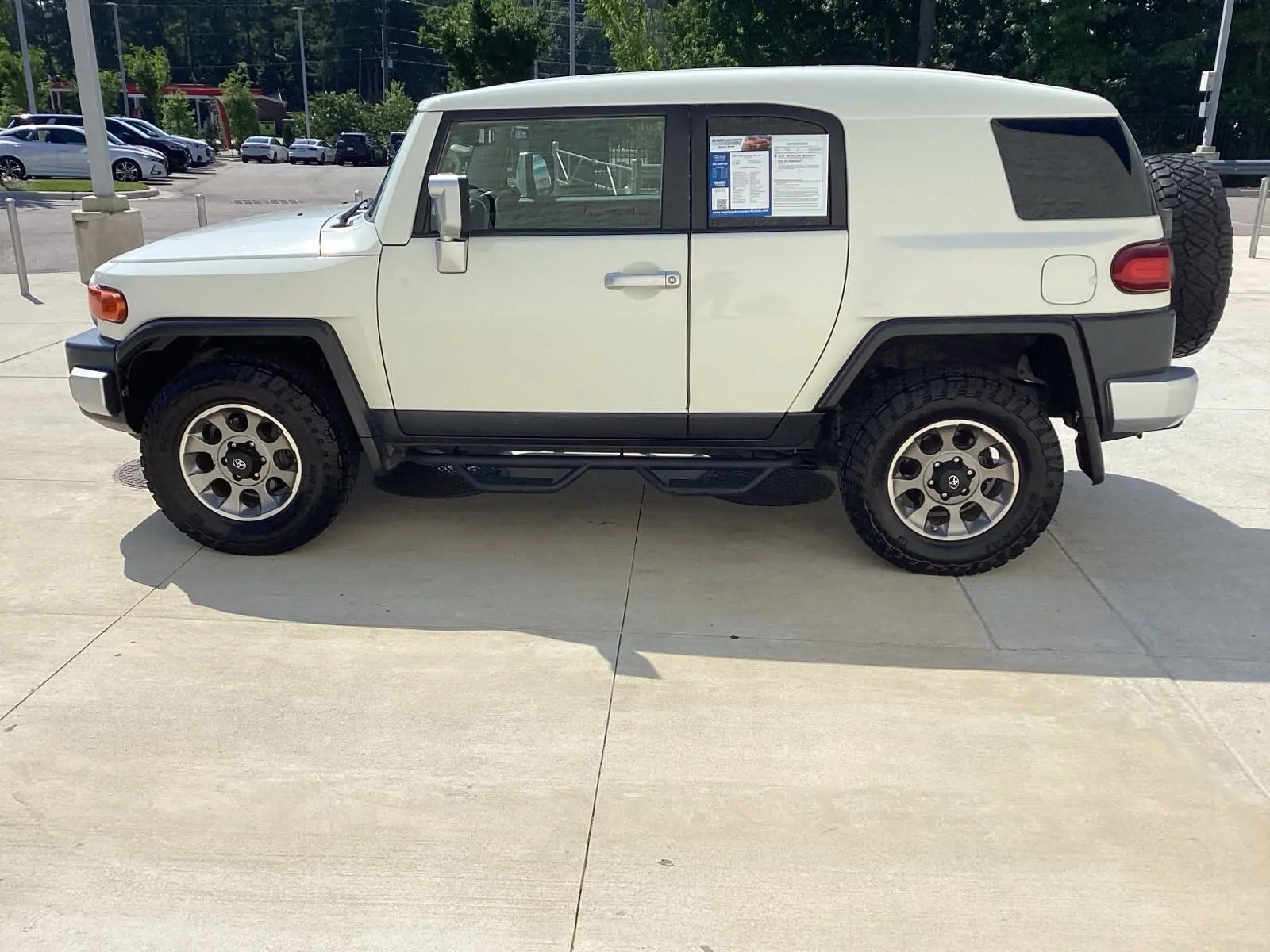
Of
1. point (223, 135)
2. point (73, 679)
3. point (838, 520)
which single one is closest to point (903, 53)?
point (838, 520)

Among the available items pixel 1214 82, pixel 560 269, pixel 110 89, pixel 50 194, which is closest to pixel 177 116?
pixel 110 89

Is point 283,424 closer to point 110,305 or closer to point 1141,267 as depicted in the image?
point 110,305

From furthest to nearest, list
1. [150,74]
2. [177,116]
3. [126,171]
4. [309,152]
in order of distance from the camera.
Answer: [150,74] → [177,116] → [309,152] → [126,171]

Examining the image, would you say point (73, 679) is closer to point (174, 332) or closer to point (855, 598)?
point (174, 332)

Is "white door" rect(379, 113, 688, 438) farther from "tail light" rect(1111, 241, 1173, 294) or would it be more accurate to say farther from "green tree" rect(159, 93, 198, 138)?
"green tree" rect(159, 93, 198, 138)

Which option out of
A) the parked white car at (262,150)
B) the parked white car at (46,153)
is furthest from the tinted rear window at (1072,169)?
the parked white car at (262,150)

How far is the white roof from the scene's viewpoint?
4328 millimetres

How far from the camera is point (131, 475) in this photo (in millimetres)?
6000

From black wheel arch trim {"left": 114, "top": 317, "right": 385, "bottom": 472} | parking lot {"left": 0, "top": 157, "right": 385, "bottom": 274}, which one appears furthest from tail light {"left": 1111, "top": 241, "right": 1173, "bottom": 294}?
parking lot {"left": 0, "top": 157, "right": 385, "bottom": 274}

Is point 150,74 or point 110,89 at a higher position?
point 150,74

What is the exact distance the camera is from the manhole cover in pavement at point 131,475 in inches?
231

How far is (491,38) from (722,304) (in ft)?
115

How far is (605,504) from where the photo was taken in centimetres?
562

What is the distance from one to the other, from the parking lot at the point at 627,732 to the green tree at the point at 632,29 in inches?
1022
